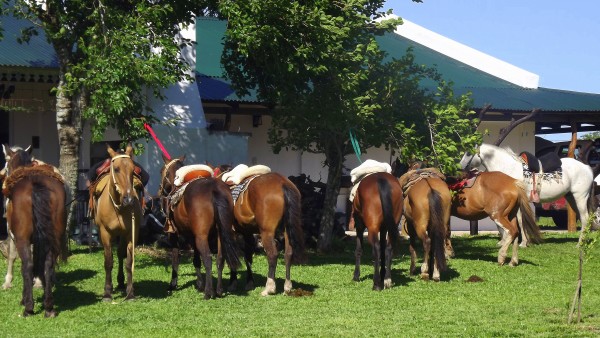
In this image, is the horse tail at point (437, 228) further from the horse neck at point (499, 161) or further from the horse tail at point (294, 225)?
the horse neck at point (499, 161)

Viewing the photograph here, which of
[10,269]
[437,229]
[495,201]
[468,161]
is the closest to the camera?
[10,269]

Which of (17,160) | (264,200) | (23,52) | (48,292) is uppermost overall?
(23,52)

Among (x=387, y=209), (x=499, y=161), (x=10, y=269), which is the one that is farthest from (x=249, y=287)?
(x=499, y=161)

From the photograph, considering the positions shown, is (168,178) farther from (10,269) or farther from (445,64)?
(445,64)

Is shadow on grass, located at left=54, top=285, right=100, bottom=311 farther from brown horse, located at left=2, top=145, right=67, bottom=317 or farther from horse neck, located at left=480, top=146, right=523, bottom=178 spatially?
horse neck, located at left=480, top=146, right=523, bottom=178

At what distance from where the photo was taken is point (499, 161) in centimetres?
1975

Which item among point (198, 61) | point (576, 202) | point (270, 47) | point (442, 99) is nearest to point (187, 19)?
point (270, 47)

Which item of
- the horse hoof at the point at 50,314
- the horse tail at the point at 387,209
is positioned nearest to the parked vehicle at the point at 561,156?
the horse tail at the point at 387,209

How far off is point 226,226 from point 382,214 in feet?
7.94

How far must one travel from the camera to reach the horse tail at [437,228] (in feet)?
46.8

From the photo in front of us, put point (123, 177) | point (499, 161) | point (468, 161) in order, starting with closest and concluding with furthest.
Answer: point (123, 177), point (468, 161), point (499, 161)

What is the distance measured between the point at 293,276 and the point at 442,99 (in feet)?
16.7

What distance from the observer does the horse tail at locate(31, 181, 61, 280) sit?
37.8 feet

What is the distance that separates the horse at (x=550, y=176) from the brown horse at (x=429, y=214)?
161 inches
